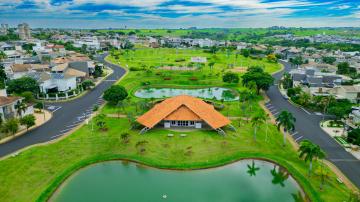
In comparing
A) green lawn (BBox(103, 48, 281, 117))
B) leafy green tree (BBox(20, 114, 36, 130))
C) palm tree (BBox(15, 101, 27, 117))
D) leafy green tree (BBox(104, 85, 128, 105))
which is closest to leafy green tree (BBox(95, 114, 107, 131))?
green lawn (BBox(103, 48, 281, 117))

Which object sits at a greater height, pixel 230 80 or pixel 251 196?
pixel 230 80

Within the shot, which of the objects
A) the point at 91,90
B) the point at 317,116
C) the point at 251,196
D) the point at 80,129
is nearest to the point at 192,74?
the point at 91,90

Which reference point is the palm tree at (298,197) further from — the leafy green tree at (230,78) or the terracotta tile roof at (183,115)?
the leafy green tree at (230,78)

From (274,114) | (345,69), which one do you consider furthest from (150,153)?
(345,69)

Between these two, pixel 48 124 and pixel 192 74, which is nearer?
pixel 48 124

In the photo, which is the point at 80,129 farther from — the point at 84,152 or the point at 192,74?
the point at 192,74

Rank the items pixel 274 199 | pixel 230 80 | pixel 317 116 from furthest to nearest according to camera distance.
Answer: pixel 230 80
pixel 317 116
pixel 274 199

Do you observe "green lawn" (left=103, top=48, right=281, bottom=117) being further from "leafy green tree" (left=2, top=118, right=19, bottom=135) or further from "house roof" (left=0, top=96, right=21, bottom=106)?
"leafy green tree" (left=2, top=118, right=19, bottom=135)

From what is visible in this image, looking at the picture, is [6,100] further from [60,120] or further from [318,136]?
[318,136]
